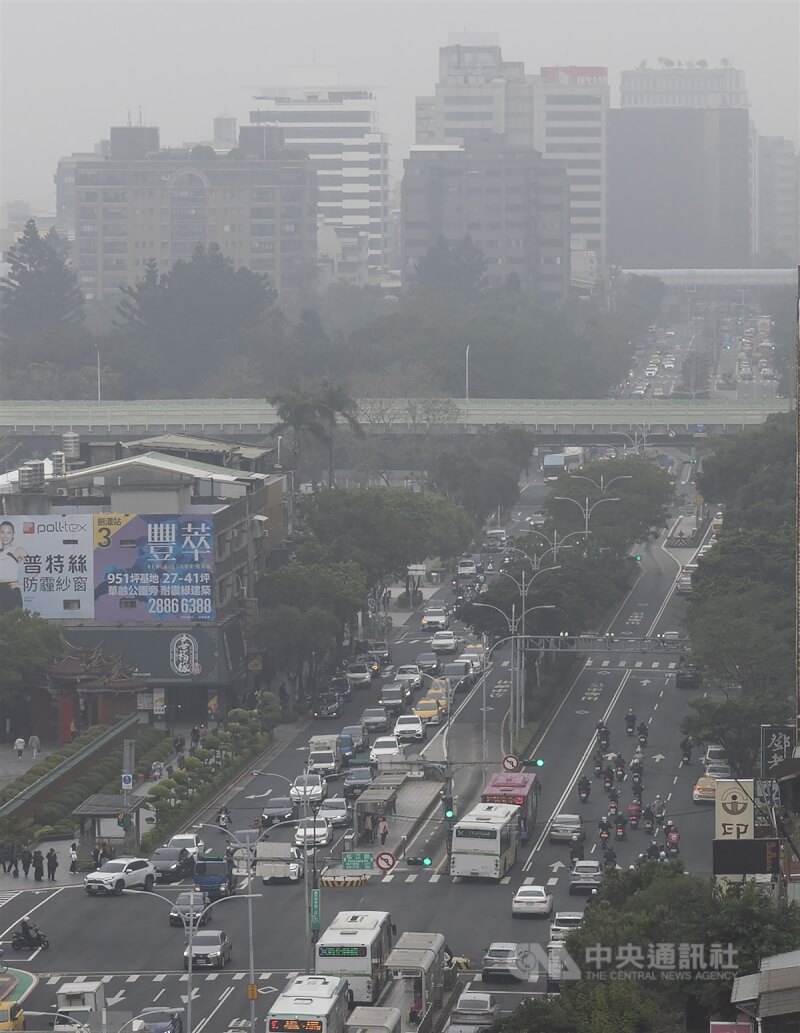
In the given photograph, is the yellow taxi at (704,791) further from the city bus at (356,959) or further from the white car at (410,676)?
the city bus at (356,959)

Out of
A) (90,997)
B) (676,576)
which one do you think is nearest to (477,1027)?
(90,997)

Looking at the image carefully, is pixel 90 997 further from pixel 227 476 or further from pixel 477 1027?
pixel 227 476

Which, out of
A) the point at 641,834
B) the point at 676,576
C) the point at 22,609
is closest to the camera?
the point at 641,834

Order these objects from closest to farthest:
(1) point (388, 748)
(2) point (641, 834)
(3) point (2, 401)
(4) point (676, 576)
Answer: (2) point (641, 834)
(1) point (388, 748)
(4) point (676, 576)
(3) point (2, 401)

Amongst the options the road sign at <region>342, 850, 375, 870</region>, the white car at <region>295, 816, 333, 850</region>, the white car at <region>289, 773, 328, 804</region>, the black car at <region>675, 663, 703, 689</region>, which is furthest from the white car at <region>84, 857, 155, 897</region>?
the black car at <region>675, 663, 703, 689</region>

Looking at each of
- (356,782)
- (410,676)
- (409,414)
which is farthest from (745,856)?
(409,414)

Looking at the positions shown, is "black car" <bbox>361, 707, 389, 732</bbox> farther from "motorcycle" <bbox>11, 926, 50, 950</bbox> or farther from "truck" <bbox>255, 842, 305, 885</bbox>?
"motorcycle" <bbox>11, 926, 50, 950</bbox>
